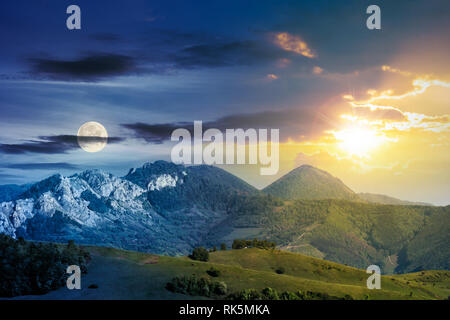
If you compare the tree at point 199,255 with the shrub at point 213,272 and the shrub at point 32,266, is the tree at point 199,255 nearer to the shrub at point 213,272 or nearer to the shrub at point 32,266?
the shrub at point 213,272

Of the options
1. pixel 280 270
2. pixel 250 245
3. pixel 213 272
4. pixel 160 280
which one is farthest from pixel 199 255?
pixel 250 245

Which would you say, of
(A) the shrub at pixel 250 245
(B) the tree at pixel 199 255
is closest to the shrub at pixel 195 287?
(B) the tree at pixel 199 255

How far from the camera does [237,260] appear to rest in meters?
154

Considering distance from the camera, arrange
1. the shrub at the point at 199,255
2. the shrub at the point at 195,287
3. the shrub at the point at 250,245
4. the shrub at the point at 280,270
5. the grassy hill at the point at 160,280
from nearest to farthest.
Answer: the grassy hill at the point at 160,280
the shrub at the point at 195,287
the shrub at the point at 199,255
the shrub at the point at 280,270
the shrub at the point at 250,245

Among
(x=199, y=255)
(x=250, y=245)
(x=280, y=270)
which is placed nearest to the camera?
(x=199, y=255)

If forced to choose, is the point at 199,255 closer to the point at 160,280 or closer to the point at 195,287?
the point at 160,280

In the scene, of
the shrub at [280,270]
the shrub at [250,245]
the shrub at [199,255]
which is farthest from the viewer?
the shrub at [250,245]

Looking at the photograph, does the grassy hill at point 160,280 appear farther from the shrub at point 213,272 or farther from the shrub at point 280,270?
the shrub at point 280,270

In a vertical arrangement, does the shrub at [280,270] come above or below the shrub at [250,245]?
below

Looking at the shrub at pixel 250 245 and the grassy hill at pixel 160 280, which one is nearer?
the grassy hill at pixel 160 280

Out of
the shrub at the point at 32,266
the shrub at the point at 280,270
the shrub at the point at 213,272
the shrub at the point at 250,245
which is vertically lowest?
the shrub at the point at 280,270

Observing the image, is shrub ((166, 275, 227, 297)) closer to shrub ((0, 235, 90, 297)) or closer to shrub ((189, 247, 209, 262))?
shrub ((0, 235, 90, 297))

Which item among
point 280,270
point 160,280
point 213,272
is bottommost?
point 280,270
